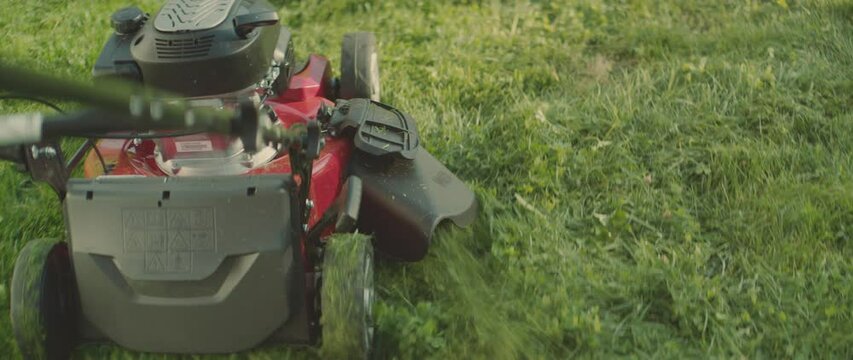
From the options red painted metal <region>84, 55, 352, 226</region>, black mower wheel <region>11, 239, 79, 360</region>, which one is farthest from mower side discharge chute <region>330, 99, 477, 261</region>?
black mower wheel <region>11, 239, 79, 360</region>

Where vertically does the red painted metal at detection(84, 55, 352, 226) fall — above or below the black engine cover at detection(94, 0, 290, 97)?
below

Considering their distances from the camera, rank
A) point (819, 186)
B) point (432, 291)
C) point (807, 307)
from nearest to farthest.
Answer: point (807, 307), point (432, 291), point (819, 186)

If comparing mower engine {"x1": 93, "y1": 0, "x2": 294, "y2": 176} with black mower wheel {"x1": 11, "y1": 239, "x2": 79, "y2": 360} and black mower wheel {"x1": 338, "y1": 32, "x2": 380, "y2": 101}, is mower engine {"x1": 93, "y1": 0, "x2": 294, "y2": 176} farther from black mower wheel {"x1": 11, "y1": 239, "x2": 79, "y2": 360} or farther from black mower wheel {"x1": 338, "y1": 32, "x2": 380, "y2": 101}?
black mower wheel {"x1": 338, "y1": 32, "x2": 380, "y2": 101}

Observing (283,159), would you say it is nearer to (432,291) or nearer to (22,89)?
(432,291)

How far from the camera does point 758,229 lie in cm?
301

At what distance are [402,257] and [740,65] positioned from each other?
163 centimetres

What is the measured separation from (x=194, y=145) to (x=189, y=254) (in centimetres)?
48

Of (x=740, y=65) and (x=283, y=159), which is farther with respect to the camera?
(x=740, y=65)

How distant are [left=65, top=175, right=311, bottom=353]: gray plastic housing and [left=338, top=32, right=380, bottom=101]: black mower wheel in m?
1.22

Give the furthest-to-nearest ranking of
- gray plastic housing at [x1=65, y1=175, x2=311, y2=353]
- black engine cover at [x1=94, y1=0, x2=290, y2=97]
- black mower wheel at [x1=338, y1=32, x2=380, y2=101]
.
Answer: black mower wheel at [x1=338, y1=32, x2=380, y2=101]
black engine cover at [x1=94, y1=0, x2=290, y2=97]
gray plastic housing at [x1=65, y1=175, x2=311, y2=353]

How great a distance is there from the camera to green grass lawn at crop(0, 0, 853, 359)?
262 cm

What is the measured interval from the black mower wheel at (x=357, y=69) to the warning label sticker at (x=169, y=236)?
4.28 ft

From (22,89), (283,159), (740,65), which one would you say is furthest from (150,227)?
(740,65)

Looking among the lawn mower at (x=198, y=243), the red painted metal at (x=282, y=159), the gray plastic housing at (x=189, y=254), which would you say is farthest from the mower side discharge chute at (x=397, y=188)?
the gray plastic housing at (x=189, y=254)
